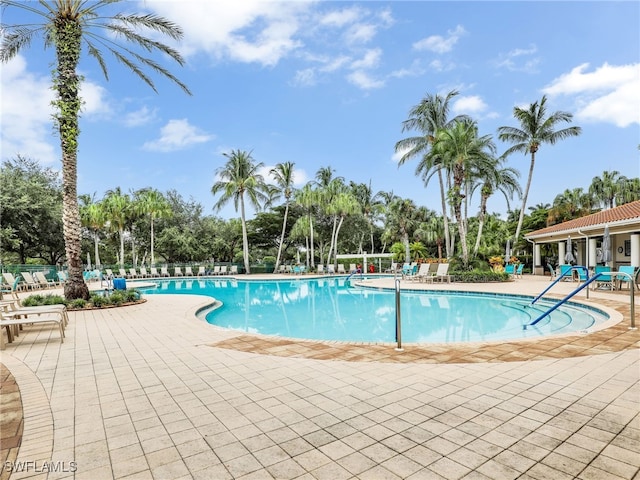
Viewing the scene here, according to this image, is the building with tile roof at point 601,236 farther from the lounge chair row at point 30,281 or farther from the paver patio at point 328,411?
the lounge chair row at point 30,281

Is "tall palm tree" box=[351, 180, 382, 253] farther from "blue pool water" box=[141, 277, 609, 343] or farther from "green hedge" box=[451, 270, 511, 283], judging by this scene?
"blue pool water" box=[141, 277, 609, 343]

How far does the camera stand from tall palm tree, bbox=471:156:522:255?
68.3ft

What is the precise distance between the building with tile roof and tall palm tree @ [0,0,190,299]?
57.2ft

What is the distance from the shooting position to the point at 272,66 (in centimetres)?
1956

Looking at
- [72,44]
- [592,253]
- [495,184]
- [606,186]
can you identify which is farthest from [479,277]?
[606,186]

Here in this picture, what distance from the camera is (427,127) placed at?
71.8 ft

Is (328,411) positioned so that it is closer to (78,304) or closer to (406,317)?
(406,317)

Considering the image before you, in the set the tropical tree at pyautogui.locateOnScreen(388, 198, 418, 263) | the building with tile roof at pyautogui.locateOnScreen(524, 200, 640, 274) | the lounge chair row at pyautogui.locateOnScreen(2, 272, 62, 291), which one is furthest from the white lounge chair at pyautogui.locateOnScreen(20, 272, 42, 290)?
the building with tile roof at pyautogui.locateOnScreen(524, 200, 640, 274)

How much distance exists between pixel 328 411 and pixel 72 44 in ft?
38.9

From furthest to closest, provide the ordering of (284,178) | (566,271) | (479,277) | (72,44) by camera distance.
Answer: (284,178) → (479,277) → (566,271) → (72,44)

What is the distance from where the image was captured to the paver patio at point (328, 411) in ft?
7.64

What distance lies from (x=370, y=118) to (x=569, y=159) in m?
14.4

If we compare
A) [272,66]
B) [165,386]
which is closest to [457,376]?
[165,386]

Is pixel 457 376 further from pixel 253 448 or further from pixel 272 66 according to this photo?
pixel 272 66
